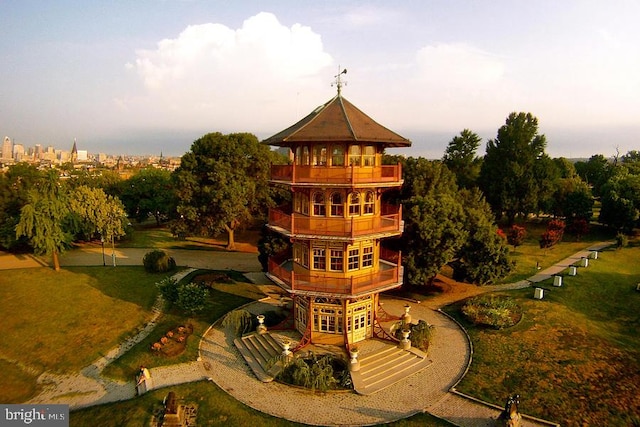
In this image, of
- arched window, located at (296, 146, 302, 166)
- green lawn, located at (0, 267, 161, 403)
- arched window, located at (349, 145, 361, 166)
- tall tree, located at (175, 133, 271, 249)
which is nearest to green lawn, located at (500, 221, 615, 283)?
arched window, located at (349, 145, 361, 166)

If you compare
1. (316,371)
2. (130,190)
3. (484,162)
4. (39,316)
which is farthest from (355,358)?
(130,190)

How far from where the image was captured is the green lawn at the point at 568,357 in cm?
1838

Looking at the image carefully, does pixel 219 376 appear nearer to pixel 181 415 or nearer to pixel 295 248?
pixel 181 415

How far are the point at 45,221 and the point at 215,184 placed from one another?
670 inches

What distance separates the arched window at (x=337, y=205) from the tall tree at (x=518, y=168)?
144 feet

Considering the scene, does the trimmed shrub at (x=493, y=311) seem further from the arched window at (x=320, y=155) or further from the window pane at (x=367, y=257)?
the arched window at (x=320, y=155)

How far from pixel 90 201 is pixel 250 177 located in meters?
18.6

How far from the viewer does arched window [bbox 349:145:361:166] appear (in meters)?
21.3

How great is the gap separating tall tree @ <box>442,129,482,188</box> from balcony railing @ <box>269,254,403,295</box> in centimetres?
4423

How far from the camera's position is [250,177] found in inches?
1935

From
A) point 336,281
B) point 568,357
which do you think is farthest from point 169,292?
point 568,357

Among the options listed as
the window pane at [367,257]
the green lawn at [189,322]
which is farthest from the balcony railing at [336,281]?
the green lawn at [189,322]

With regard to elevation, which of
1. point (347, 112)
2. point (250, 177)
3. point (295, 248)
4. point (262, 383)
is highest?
point (347, 112)

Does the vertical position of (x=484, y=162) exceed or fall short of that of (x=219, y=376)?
it exceeds it
